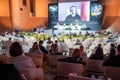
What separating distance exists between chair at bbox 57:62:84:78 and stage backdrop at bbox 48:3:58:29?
1158 cm

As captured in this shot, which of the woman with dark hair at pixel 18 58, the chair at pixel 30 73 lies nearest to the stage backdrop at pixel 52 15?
the woman with dark hair at pixel 18 58

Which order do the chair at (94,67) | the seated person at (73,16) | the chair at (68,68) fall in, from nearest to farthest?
the chair at (68,68) < the chair at (94,67) < the seated person at (73,16)

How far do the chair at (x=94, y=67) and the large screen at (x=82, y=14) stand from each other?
31.6 ft

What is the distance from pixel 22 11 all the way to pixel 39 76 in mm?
13072

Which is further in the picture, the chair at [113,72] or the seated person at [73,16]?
the seated person at [73,16]

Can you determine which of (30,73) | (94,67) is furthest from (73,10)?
(30,73)

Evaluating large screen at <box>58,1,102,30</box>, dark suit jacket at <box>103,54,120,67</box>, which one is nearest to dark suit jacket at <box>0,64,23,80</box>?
dark suit jacket at <box>103,54,120,67</box>

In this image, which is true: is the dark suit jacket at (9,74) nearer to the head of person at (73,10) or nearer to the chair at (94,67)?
the chair at (94,67)

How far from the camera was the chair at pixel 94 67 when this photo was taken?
18.1ft

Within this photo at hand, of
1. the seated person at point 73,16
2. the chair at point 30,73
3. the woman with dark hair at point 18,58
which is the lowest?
the chair at point 30,73

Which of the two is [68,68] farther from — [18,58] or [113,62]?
[18,58]

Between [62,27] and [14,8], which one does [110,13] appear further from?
[14,8]

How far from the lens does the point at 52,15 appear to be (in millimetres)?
17047

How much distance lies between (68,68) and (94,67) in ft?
3.12
